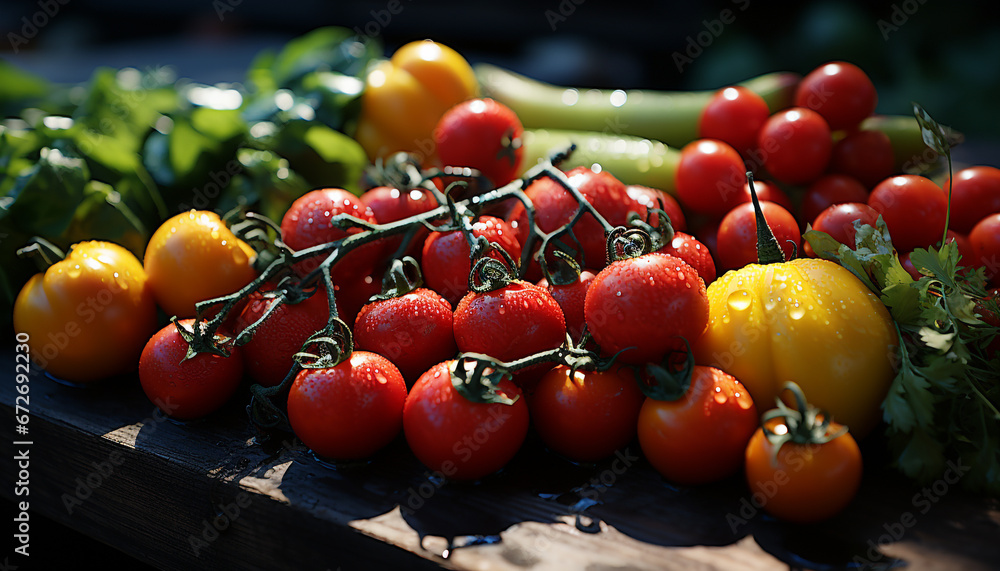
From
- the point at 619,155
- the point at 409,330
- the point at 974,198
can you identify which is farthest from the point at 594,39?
the point at 409,330

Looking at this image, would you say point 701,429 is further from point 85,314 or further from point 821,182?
point 85,314

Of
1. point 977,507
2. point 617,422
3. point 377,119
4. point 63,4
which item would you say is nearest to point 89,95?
point 377,119

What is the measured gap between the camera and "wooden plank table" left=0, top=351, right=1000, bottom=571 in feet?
2.54

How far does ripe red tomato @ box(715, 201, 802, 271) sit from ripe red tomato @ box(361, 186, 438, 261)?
0.51 m

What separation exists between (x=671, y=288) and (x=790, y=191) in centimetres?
69

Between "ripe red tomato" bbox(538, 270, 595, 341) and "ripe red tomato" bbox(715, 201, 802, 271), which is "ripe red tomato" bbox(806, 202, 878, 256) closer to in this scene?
"ripe red tomato" bbox(715, 201, 802, 271)

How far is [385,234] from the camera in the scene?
43.3 inches

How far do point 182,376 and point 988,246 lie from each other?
1.27m

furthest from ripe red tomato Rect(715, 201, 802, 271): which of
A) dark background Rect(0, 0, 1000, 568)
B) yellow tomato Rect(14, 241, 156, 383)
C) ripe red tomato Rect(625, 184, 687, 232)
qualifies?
dark background Rect(0, 0, 1000, 568)

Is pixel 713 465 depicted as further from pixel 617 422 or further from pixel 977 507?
pixel 977 507

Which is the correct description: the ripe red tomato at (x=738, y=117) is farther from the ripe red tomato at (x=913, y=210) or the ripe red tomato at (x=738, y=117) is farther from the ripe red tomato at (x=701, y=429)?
the ripe red tomato at (x=701, y=429)

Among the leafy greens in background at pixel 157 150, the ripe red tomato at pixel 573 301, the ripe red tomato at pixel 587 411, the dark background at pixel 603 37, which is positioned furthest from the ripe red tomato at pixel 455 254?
the dark background at pixel 603 37

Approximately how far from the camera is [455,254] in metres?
1.08

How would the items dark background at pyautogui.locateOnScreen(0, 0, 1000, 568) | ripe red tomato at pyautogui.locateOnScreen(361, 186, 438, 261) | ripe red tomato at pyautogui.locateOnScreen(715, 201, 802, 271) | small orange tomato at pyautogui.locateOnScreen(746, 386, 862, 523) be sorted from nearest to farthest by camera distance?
small orange tomato at pyautogui.locateOnScreen(746, 386, 862, 523)
ripe red tomato at pyautogui.locateOnScreen(715, 201, 802, 271)
ripe red tomato at pyautogui.locateOnScreen(361, 186, 438, 261)
dark background at pyautogui.locateOnScreen(0, 0, 1000, 568)
